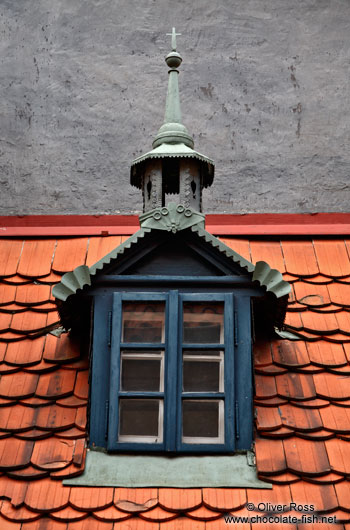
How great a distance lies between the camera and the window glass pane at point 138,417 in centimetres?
491

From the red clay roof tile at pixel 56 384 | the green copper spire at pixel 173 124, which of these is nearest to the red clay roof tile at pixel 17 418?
the red clay roof tile at pixel 56 384

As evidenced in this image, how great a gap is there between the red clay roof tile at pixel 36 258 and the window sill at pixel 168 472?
63.8 inches

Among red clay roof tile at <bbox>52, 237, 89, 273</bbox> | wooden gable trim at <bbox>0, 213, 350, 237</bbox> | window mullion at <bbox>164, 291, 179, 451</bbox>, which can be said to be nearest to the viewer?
window mullion at <bbox>164, 291, 179, 451</bbox>

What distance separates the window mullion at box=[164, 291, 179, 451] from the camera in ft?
15.5

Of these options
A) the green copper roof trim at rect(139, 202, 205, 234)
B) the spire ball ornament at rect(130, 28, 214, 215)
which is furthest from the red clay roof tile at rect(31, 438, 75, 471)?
the spire ball ornament at rect(130, 28, 214, 215)

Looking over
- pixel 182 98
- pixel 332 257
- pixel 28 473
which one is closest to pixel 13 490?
pixel 28 473

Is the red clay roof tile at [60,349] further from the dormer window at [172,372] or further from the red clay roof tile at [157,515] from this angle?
the red clay roof tile at [157,515]

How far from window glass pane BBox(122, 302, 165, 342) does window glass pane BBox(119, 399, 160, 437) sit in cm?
36

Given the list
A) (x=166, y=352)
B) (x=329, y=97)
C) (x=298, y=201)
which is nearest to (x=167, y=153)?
(x=166, y=352)

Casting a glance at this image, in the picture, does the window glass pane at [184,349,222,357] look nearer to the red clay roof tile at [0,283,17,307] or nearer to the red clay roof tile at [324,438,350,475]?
the red clay roof tile at [324,438,350,475]

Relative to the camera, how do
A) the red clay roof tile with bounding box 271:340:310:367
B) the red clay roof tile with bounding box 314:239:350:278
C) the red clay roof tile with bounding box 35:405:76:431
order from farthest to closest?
the red clay roof tile with bounding box 314:239:350:278
the red clay roof tile with bounding box 271:340:310:367
the red clay roof tile with bounding box 35:405:76:431

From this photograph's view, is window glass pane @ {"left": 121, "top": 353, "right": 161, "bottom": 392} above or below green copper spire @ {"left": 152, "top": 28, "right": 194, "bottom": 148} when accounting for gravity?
below

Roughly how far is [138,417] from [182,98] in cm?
452

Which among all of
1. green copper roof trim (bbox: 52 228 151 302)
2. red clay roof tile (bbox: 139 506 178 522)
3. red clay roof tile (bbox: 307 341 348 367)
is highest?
green copper roof trim (bbox: 52 228 151 302)
